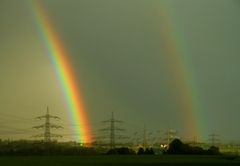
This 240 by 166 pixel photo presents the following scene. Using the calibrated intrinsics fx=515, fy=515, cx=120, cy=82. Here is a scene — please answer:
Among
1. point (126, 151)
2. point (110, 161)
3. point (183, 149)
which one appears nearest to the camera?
point (110, 161)

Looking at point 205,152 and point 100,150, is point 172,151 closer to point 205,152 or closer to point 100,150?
point 205,152

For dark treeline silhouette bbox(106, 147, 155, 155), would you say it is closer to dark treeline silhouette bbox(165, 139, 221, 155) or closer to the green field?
dark treeline silhouette bbox(165, 139, 221, 155)

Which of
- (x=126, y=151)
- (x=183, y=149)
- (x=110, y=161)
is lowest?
(x=126, y=151)

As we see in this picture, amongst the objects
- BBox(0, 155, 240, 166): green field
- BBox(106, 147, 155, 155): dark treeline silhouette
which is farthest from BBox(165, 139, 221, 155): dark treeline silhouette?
BBox(0, 155, 240, 166): green field

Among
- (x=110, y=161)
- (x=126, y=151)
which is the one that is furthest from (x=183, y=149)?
(x=110, y=161)

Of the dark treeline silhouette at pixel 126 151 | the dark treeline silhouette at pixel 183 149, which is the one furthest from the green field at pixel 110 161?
the dark treeline silhouette at pixel 126 151

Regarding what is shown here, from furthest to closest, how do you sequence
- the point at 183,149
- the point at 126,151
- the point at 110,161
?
the point at 126,151 < the point at 183,149 < the point at 110,161

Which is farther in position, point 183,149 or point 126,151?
point 126,151

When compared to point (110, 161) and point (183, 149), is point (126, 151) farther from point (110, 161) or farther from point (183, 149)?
point (110, 161)

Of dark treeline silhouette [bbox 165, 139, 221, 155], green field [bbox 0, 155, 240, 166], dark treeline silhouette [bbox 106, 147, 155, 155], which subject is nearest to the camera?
green field [bbox 0, 155, 240, 166]

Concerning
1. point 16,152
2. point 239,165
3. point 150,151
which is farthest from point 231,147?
point 239,165

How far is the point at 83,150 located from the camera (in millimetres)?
129625

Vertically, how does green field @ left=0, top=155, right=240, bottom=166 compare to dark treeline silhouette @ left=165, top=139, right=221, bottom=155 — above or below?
→ above

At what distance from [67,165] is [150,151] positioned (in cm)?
7085
